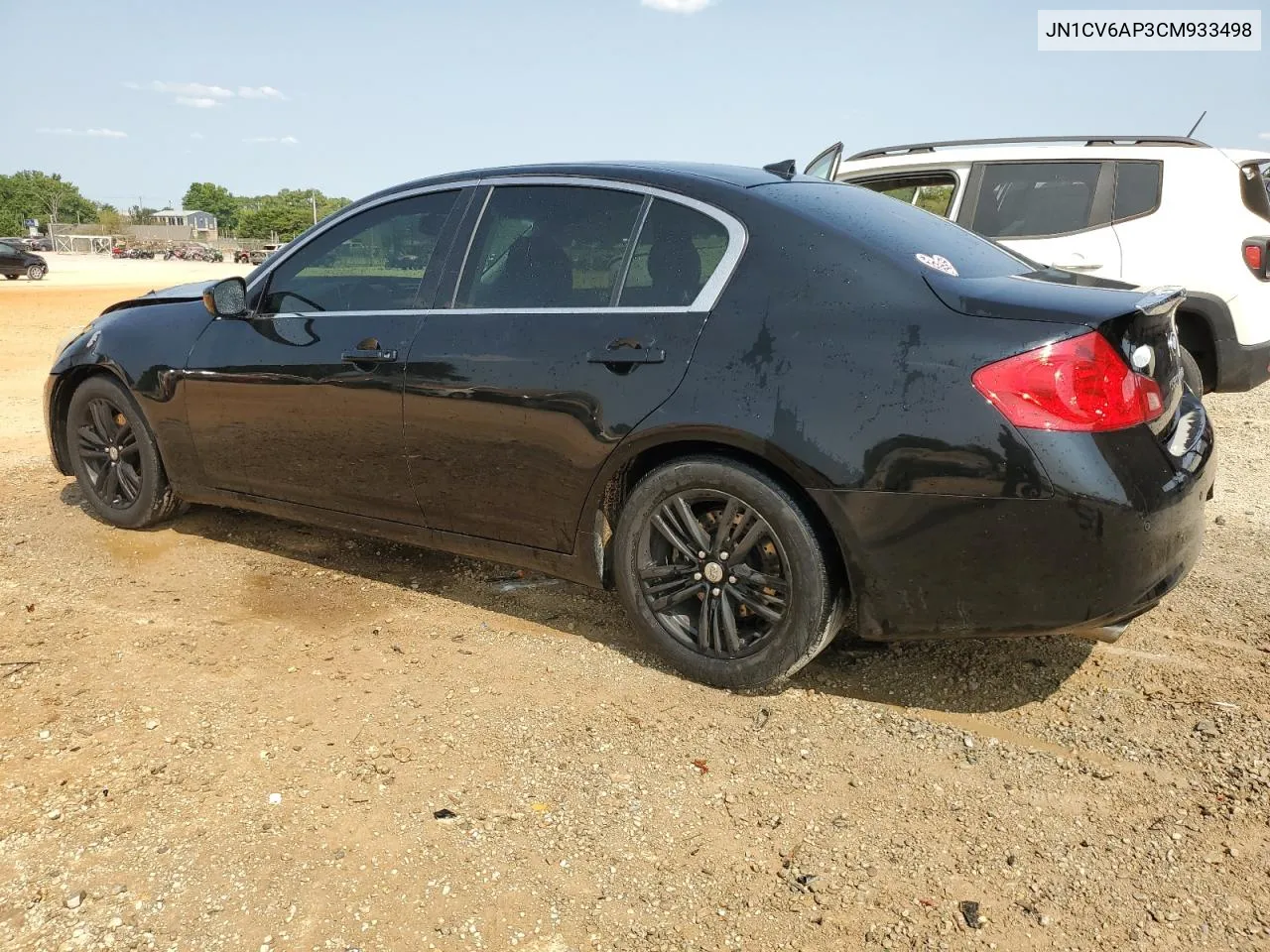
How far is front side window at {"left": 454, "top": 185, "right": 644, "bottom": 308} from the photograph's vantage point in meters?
3.56

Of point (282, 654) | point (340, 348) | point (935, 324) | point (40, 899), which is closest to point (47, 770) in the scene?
point (40, 899)

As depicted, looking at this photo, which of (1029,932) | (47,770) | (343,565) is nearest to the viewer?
(1029,932)

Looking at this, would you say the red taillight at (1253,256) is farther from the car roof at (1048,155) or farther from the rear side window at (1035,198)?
the rear side window at (1035,198)

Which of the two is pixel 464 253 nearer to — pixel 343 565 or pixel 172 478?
pixel 343 565

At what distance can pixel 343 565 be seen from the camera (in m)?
4.70

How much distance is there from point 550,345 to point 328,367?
108 centimetres

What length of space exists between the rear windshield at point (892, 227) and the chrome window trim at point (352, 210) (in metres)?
1.30

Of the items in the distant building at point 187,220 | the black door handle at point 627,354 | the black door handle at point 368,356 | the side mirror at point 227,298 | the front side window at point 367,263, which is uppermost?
the distant building at point 187,220

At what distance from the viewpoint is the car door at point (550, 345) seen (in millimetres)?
3354

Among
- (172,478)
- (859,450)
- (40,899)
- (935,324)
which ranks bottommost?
(40,899)

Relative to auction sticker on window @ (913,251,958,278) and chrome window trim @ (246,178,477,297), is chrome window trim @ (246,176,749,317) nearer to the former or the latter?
chrome window trim @ (246,178,477,297)

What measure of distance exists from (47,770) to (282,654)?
3.04 ft

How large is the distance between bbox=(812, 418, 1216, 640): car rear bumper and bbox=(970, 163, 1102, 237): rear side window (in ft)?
14.2

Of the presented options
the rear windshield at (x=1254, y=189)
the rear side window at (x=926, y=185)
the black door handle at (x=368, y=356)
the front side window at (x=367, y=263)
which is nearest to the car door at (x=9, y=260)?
the rear side window at (x=926, y=185)
